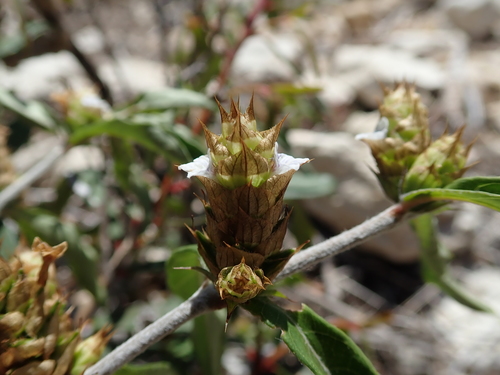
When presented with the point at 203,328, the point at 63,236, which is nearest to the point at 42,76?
the point at 63,236

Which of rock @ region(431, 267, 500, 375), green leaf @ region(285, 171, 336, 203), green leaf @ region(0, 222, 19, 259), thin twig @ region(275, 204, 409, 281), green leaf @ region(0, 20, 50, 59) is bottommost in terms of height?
rock @ region(431, 267, 500, 375)

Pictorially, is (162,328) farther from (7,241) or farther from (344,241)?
(7,241)

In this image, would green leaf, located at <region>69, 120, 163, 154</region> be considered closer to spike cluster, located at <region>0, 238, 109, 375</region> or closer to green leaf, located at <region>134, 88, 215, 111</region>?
green leaf, located at <region>134, 88, 215, 111</region>

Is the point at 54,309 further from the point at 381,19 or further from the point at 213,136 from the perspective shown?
the point at 381,19

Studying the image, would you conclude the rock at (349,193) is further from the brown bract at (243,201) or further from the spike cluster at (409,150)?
the brown bract at (243,201)

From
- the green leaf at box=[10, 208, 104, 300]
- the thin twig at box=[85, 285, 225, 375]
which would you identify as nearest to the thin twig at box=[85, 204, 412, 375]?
the thin twig at box=[85, 285, 225, 375]

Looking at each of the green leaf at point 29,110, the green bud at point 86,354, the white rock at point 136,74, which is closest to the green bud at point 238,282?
the green bud at point 86,354

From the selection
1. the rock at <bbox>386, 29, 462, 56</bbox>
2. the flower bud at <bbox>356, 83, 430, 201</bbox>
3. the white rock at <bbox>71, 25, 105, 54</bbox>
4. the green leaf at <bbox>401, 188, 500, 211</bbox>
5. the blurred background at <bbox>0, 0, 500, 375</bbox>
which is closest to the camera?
the green leaf at <bbox>401, 188, 500, 211</bbox>
